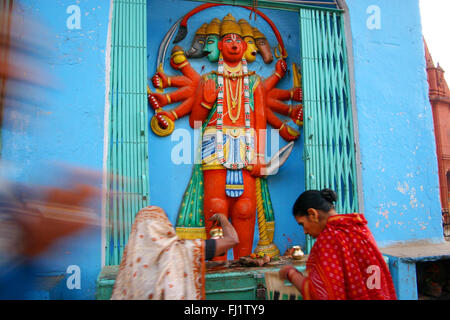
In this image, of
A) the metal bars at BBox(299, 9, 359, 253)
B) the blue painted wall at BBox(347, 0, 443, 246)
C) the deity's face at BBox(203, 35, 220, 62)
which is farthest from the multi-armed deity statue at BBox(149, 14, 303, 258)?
the blue painted wall at BBox(347, 0, 443, 246)

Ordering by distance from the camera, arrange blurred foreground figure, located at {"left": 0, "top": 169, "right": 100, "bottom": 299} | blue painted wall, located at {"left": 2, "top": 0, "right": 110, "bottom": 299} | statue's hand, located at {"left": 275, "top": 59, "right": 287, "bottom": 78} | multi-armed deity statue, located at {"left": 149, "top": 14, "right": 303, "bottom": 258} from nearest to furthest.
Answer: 1. blurred foreground figure, located at {"left": 0, "top": 169, "right": 100, "bottom": 299}
2. blue painted wall, located at {"left": 2, "top": 0, "right": 110, "bottom": 299}
3. multi-armed deity statue, located at {"left": 149, "top": 14, "right": 303, "bottom": 258}
4. statue's hand, located at {"left": 275, "top": 59, "right": 287, "bottom": 78}

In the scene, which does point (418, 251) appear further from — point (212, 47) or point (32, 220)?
point (32, 220)

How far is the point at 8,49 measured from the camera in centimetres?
343

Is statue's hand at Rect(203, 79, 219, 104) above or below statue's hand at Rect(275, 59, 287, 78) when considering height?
below

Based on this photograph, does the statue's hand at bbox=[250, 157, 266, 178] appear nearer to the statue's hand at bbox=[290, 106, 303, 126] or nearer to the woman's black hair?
the statue's hand at bbox=[290, 106, 303, 126]

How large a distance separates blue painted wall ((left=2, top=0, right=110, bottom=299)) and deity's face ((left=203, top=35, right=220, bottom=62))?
1.30m

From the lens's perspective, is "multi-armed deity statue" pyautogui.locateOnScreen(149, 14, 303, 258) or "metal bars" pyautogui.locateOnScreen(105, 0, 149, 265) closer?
"metal bars" pyautogui.locateOnScreen(105, 0, 149, 265)

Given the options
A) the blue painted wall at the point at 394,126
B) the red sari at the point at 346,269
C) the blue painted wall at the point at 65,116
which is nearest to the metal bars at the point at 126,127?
the blue painted wall at the point at 65,116

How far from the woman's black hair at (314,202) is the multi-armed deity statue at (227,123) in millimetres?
2024

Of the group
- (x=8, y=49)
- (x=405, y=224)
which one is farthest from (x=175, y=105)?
(x=405, y=224)

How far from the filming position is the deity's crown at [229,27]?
4414 millimetres

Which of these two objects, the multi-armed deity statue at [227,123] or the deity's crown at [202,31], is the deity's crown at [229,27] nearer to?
the multi-armed deity statue at [227,123]

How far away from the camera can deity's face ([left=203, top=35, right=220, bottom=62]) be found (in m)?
4.50

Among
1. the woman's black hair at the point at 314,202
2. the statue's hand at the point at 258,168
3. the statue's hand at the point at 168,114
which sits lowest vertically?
the woman's black hair at the point at 314,202
